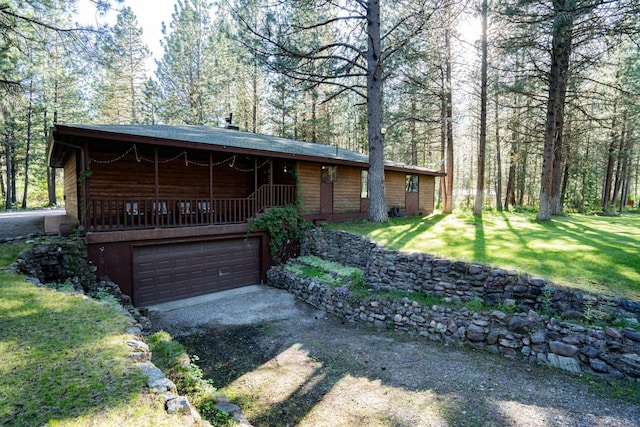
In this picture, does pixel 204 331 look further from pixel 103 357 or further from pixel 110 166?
pixel 110 166

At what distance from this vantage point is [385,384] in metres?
5.02

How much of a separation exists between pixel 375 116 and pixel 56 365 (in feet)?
38.0

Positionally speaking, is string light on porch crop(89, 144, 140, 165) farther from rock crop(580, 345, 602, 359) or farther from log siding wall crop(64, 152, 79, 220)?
rock crop(580, 345, 602, 359)

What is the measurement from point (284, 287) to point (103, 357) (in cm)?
705

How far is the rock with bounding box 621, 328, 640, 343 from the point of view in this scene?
4996mm

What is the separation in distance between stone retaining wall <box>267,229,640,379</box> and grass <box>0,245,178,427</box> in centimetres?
536

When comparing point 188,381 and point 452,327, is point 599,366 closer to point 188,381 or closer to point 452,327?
point 452,327

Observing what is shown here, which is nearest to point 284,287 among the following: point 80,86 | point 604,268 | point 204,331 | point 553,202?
point 204,331

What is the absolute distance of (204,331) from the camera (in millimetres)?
7098

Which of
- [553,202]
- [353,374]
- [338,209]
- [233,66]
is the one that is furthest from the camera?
[233,66]

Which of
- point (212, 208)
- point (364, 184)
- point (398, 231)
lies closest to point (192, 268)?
point (212, 208)

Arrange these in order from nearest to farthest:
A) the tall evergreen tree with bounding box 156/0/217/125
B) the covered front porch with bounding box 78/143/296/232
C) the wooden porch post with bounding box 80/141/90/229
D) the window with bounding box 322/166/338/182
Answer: the wooden porch post with bounding box 80/141/90/229 < the covered front porch with bounding box 78/143/296/232 < the window with bounding box 322/166/338/182 < the tall evergreen tree with bounding box 156/0/217/125

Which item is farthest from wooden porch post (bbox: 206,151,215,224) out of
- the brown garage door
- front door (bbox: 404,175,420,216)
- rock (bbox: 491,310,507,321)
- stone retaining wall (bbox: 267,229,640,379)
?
front door (bbox: 404,175,420,216)

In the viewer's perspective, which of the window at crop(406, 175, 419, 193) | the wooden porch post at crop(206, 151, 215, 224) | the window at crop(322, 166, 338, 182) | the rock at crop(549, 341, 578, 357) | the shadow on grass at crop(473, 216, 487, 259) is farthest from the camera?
the window at crop(406, 175, 419, 193)
